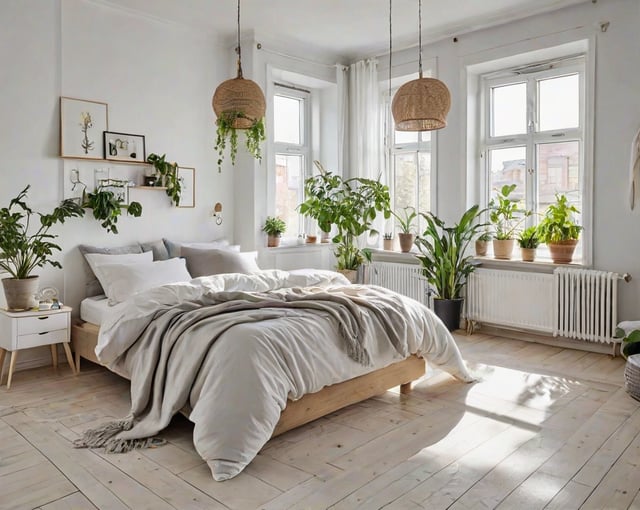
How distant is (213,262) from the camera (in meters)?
4.68

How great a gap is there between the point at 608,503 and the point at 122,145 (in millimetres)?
4268

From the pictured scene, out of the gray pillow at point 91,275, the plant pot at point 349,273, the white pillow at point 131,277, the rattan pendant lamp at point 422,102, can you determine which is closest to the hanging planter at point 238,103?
the rattan pendant lamp at point 422,102

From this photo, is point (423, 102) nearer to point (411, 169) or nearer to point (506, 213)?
point (506, 213)

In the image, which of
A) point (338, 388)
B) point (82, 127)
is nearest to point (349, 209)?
point (82, 127)

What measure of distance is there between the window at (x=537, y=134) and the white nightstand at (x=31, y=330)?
405cm

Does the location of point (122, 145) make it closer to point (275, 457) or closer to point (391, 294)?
point (391, 294)

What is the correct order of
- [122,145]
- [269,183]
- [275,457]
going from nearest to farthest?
1. [275,457]
2. [122,145]
3. [269,183]

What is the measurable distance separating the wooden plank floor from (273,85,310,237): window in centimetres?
289

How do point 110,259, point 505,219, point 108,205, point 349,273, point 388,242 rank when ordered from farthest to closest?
point 388,242
point 349,273
point 505,219
point 108,205
point 110,259

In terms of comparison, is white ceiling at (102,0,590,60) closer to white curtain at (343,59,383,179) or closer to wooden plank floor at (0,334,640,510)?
white curtain at (343,59,383,179)

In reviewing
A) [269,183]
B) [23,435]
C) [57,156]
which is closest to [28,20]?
[57,156]

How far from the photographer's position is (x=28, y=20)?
13.8 ft

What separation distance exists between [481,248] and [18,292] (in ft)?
13.1

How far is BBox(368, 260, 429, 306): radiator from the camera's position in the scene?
574cm
